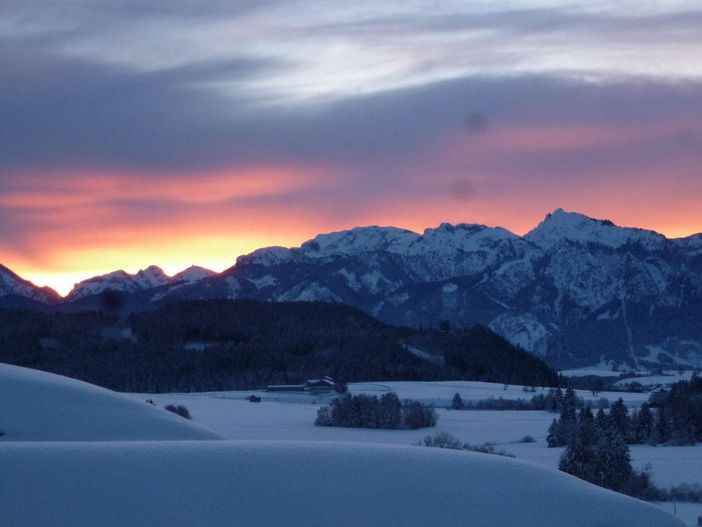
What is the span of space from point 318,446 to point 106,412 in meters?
3.51

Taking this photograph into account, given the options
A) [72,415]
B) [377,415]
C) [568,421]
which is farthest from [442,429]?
[72,415]

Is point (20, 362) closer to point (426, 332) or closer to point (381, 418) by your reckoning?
point (426, 332)

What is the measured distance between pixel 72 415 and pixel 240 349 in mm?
104466

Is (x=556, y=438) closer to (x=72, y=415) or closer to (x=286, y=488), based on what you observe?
(x=72, y=415)

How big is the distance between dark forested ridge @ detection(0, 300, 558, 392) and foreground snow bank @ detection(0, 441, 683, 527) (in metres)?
81.5

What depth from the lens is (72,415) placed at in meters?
11.8

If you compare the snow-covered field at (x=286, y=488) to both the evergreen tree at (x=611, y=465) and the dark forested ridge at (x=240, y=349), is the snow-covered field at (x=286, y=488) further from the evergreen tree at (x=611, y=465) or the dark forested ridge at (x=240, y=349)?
the dark forested ridge at (x=240, y=349)

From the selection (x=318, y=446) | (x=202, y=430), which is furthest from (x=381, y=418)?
(x=318, y=446)

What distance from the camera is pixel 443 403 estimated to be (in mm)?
71750

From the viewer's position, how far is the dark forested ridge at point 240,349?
335 feet

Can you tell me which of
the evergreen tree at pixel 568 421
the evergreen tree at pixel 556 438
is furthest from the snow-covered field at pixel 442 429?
the evergreen tree at pixel 568 421

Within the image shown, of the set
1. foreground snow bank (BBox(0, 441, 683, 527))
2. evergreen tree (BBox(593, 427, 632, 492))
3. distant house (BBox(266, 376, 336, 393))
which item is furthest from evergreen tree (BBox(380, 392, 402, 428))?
foreground snow bank (BBox(0, 441, 683, 527))

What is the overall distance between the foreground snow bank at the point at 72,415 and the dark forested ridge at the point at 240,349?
3058 inches

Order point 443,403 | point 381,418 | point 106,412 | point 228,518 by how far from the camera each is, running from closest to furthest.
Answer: point 228,518 < point 106,412 < point 381,418 < point 443,403
